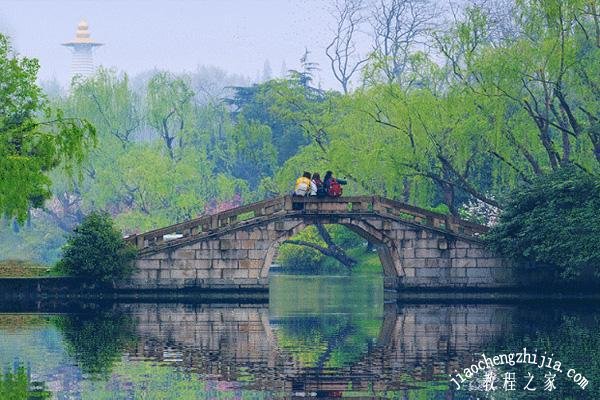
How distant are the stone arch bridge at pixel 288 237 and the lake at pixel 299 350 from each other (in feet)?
7.97

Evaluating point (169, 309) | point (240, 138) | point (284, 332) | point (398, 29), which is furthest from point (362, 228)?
point (398, 29)

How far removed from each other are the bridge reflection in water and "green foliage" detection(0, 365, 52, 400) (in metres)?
2.94

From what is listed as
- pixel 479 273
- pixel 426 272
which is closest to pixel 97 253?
pixel 426 272

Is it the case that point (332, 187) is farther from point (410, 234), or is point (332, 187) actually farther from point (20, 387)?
point (20, 387)

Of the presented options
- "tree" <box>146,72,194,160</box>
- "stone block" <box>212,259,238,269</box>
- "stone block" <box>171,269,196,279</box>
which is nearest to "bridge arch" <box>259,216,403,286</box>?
"stone block" <box>212,259,238,269</box>

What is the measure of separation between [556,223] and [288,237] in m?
8.27

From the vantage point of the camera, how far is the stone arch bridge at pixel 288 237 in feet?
145

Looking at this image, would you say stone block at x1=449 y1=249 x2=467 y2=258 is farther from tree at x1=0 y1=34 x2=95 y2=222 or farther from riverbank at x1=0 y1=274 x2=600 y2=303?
tree at x1=0 y1=34 x2=95 y2=222

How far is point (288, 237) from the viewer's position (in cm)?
4447

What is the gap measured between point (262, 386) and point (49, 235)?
5707 cm

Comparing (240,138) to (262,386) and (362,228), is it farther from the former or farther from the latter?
(262,386)

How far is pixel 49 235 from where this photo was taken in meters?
78.1

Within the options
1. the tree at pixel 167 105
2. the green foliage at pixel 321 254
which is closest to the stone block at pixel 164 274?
the green foliage at pixel 321 254

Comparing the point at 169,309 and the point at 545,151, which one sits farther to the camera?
the point at 545,151
